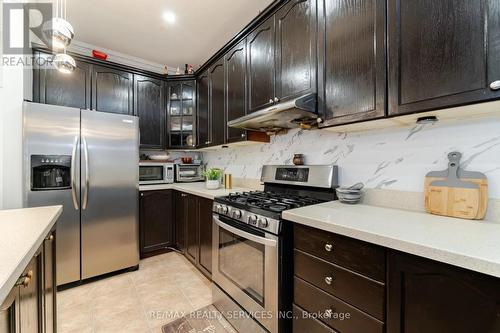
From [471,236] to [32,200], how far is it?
3063 millimetres

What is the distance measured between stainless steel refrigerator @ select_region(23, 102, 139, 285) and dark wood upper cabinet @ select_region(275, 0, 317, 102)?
180 cm

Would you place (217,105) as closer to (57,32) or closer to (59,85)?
(57,32)

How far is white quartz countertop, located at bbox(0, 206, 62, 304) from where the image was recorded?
613mm

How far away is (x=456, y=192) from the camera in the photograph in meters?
1.12

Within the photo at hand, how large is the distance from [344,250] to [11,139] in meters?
2.84

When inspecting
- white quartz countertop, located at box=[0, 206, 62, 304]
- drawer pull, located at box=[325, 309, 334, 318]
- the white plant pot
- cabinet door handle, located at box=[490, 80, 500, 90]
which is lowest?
drawer pull, located at box=[325, 309, 334, 318]

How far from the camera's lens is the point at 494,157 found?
41.6 inches

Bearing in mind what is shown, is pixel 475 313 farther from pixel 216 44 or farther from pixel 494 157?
pixel 216 44

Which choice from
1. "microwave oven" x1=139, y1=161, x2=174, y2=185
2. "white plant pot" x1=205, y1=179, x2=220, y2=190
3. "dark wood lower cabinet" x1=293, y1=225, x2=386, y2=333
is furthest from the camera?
"microwave oven" x1=139, y1=161, x2=174, y2=185

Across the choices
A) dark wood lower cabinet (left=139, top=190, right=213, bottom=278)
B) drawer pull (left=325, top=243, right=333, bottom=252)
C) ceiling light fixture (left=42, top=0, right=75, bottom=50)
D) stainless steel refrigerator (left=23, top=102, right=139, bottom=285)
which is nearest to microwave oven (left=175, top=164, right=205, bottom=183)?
dark wood lower cabinet (left=139, top=190, right=213, bottom=278)

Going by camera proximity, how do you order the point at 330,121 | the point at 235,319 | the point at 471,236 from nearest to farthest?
the point at 471,236, the point at 330,121, the point at 235,319

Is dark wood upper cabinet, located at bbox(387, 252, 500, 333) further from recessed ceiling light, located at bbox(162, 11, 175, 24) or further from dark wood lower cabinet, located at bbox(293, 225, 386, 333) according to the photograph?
recessed ceiling light, located at bbox(162, 11, 175, 24)

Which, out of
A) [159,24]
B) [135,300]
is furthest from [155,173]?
[159,24]

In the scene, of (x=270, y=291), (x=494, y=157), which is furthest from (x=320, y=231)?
(x=494, y=157)
